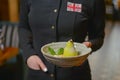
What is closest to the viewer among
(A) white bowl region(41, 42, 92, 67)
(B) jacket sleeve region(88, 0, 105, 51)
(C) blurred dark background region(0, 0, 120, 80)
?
(A) white bowl region(41, 42, 92, 67)

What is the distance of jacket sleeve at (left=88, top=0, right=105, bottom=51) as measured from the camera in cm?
155

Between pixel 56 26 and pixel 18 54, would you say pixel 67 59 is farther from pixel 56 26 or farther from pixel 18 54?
pixel 18 54

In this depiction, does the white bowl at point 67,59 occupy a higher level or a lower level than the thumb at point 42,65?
higher

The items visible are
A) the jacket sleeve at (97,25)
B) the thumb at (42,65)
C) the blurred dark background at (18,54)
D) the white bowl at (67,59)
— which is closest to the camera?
the white bowl at (67,59)

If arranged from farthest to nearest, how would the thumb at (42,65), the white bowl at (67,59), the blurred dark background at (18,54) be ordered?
1. the blurred dark background at (18,54)
2. the thumb at (42,65)
3. the white bowl at (67,59)

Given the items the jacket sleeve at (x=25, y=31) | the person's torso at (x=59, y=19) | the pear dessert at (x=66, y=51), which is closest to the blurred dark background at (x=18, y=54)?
the jacket sleeve at (x=25, y=31)

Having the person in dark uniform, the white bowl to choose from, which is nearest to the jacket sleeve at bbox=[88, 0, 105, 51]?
the person in dark uniform

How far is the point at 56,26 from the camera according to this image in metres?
1.49

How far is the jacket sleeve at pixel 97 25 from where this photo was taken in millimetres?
1546

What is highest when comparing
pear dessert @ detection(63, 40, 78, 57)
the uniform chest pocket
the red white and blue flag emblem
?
the red white and blue flag emblem

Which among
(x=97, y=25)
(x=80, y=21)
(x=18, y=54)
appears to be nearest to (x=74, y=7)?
(x=80, y=21)

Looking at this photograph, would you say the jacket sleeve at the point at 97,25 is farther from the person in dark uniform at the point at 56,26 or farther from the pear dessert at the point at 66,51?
the pear dessert at the point at 66,51

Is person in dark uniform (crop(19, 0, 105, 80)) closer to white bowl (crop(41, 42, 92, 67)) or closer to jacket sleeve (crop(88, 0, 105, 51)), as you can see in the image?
jacket sleeve (crop(88, 0, 105, 51))

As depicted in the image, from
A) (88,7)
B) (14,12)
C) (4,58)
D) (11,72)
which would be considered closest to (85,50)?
(88,7)
